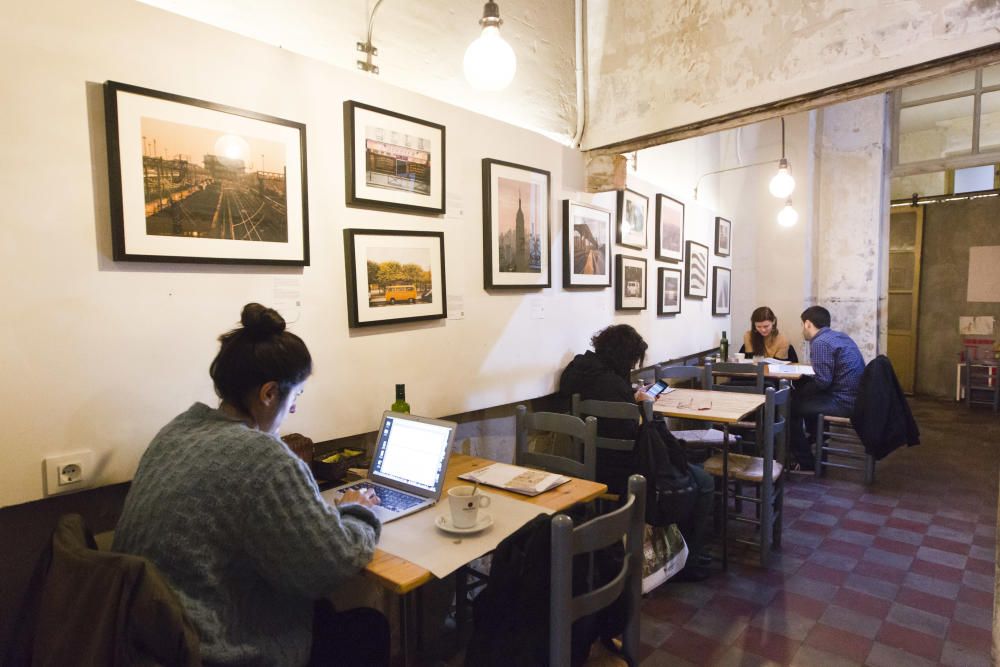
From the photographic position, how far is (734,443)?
3.90 metres

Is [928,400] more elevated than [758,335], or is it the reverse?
[758,335]

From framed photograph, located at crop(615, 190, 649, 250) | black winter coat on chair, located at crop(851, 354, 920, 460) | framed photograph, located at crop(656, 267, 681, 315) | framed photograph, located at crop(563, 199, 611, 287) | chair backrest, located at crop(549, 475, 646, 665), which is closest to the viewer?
chair backrest, located at crop(549, 475, 646, 665)

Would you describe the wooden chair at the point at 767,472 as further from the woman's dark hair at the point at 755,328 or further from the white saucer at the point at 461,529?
the woman's dark hair at the point at 755,328

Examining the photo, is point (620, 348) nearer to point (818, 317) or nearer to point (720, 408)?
point (720, 408)

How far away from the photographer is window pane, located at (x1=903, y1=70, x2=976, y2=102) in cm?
556

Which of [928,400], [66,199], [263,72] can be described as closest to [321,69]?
[263,72]

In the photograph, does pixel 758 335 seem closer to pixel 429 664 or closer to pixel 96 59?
pixel 429 664

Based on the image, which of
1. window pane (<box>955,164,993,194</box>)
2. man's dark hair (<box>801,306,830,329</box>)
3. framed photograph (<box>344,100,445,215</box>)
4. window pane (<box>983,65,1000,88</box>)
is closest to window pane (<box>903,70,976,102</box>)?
window pane (<box>983,65,1000,88</box>)

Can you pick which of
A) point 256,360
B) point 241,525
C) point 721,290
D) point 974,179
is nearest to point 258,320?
point 256,360

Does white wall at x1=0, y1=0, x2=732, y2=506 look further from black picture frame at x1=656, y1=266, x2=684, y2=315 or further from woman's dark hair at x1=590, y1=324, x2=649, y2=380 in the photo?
black picture frame at x1=656, y1=266, x2=684, y2=315

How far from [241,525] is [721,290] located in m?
5.70

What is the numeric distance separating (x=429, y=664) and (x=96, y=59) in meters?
2.44

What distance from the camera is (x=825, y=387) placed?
15.1 feet

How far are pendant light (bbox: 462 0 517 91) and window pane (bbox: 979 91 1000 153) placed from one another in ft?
18.9
